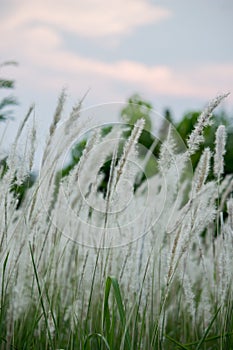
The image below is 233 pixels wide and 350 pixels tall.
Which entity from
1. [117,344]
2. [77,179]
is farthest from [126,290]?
[77,179]

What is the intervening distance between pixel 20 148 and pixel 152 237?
2.03 ft

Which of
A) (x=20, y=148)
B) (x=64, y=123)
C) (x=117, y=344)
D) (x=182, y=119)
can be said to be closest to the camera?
(x=64, y=123)

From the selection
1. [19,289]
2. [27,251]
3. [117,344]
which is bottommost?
[117,344]

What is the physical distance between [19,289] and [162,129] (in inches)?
32.6

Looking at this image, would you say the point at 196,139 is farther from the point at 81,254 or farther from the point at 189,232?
the point at 81,254

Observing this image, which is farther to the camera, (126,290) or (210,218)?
(126,290)

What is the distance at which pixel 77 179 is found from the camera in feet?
5.69

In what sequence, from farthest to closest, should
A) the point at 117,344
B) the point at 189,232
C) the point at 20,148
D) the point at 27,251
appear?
the point at 27,251
the point at 117,344
the point at 20,148
the point at 189,232

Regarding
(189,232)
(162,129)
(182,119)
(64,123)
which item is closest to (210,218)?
(189,232)

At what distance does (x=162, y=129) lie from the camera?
2359 millimetres

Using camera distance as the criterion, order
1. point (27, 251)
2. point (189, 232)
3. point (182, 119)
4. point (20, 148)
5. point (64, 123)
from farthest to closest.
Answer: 1. point (182, 119)
2. point (27, 251)
3. point (20, 148)
4. point (64, 123)
5. point (189, 232)

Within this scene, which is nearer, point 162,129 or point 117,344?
point 117,344

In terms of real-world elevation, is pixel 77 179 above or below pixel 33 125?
below

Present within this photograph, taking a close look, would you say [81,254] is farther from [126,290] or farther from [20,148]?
[20,148]
